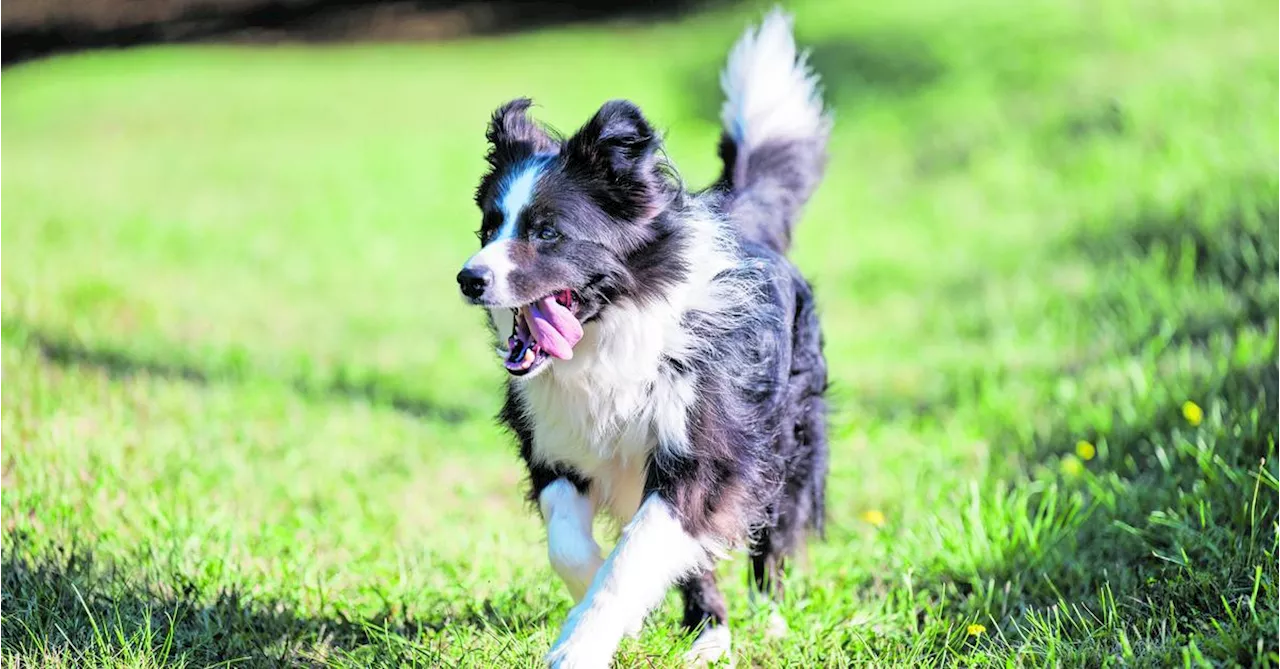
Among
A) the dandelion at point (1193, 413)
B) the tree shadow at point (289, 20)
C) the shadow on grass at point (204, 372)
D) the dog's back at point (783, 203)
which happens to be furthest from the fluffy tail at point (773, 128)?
the tree shadow at point (289, 20)

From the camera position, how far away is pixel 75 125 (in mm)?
15430

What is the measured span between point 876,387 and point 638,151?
3625mm

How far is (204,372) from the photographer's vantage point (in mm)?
6457

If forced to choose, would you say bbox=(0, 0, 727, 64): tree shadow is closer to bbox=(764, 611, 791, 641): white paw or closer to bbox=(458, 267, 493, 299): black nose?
bbox=(458, 267, 493, 299): black nose

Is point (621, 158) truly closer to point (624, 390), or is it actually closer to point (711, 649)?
point (624, 390)

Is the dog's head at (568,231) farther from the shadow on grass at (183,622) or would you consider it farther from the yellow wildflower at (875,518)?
the yellow wildflower at (875,518)

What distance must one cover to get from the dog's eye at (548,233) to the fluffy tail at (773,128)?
3.98 feet

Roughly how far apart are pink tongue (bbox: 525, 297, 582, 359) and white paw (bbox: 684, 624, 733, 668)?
0.88 m

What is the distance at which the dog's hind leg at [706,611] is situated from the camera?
350 centimetres

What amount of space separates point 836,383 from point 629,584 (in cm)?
188

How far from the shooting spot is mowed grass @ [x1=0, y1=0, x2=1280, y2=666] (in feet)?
11.4

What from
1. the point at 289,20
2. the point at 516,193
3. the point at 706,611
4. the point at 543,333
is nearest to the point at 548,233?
the point at 516,193

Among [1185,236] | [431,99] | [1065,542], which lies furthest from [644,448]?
[431,99]

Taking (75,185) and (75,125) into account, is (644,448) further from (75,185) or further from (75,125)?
(75,125)
